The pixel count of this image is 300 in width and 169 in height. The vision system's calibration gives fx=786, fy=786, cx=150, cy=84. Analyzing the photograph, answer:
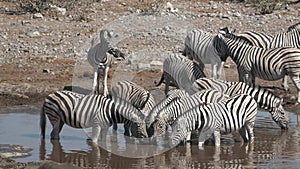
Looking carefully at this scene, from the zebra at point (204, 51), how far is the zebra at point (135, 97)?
3350mm

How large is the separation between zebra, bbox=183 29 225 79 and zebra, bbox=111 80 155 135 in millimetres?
3350

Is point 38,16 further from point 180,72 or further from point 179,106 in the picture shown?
point 179,106

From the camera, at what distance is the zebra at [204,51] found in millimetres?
14688

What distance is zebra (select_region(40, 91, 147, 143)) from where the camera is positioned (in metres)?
10.5

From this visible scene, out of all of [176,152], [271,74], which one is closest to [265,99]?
[271,74]

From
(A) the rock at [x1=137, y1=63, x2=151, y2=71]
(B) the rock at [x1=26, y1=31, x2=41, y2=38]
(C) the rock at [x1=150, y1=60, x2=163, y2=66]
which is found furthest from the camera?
(B) the rock at [x1=26, y1=31, x2=41, y2=38]

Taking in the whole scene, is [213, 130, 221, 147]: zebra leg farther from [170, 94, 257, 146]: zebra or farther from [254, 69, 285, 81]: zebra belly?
[254, 69, 285, 81]: zebra belly

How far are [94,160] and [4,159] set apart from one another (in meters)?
1.18

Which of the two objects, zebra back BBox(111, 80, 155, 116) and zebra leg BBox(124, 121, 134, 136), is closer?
zebra leg BBox(124, 121, 134, 136)

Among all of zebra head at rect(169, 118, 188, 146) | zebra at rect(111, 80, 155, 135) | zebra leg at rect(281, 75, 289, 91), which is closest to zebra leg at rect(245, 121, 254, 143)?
zebra head at rect(169, 118, 188, 146)

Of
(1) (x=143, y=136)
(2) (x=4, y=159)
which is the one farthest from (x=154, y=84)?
(2) (x=4, y=159)

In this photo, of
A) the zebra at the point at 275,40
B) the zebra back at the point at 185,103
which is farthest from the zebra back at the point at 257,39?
the zebra back at the point at 185,103

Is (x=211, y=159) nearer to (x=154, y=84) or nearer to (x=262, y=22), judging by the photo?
(x=154, y=84)

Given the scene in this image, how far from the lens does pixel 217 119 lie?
10453 millimetres
